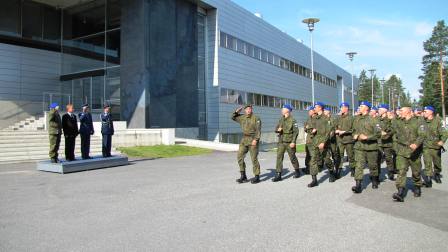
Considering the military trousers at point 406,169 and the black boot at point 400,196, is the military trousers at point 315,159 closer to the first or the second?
the military trousers at point 406,169

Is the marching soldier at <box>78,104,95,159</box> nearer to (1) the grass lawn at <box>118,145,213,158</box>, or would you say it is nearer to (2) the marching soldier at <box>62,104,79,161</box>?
(2) the marching soldier at <box>62,104,79,161</box>

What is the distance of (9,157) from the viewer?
44.7 ft

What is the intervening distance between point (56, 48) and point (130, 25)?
7.78 meters

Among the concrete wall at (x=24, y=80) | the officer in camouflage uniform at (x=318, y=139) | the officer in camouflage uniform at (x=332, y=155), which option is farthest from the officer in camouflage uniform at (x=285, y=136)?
the concrete wall at (x=24, y=80)

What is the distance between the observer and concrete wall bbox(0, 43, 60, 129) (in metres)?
22.5

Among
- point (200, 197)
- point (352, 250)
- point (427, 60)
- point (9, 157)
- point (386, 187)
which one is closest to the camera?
point (352, 250)

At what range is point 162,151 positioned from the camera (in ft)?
57.5

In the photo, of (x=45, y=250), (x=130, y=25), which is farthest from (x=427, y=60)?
(x=45, y=250)

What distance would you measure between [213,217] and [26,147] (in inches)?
487

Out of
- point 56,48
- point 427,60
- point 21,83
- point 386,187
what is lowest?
point 386,187

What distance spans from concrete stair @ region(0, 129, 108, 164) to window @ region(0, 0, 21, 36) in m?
11.0

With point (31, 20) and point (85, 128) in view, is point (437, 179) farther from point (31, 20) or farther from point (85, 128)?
point (31, 20)

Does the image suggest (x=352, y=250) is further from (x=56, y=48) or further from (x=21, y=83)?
(x=56, y=48)

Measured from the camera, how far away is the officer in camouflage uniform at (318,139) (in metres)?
8.44
